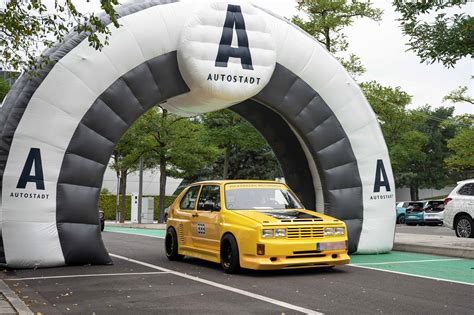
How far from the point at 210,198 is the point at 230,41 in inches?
135

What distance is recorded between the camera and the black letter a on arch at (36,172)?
36.3ft

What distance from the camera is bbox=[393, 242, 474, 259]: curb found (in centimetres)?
1307

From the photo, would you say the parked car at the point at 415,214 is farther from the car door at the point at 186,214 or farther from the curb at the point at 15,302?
the curb at the point at 15,302

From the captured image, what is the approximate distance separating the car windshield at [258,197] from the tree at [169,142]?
2151 centimetres

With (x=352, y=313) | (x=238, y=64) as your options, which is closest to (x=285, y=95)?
(x=238, y=64)

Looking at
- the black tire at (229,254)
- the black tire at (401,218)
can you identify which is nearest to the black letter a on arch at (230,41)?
the black tire at (229,254)

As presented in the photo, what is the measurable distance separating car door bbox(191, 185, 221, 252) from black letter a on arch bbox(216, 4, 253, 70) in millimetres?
2737

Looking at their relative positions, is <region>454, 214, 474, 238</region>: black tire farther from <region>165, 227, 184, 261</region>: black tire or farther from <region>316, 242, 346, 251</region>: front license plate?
<region>165, 227, 184, 261</region>: black tire

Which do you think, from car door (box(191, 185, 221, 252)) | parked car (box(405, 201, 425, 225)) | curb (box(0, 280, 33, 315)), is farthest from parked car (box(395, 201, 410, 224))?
curb (box(0, 280, 33, 315))

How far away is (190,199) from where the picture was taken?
41.7ft

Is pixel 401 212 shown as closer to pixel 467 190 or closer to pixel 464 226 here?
pixel 464 226

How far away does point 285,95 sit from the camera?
13672mm

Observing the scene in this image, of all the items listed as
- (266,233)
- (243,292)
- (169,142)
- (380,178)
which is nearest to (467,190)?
(380,178)

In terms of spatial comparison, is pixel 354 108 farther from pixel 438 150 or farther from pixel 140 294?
pixel 438 150
